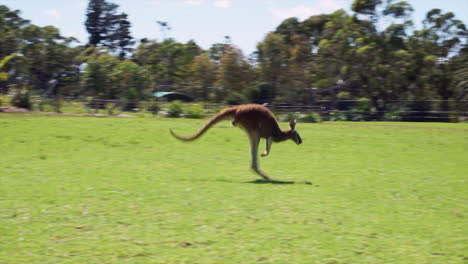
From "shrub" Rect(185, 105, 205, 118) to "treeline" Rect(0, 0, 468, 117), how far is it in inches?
303

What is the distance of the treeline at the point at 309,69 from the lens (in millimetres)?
43062

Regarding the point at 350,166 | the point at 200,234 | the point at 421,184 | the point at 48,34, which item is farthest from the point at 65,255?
the point at 48,34

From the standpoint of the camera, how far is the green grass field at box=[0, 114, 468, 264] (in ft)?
19.1

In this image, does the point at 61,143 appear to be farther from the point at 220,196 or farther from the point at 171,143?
the point at 220,196

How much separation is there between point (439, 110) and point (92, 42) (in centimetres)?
6015

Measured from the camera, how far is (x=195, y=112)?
3675 centimetres

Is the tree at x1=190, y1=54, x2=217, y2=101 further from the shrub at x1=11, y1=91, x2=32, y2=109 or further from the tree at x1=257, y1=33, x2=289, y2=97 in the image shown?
the shrub at x1=11, y1=91, x2=32, y2=109

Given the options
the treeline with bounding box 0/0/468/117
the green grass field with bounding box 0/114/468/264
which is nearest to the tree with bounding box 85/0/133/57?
the treeline with bounding box 0/0/468/117

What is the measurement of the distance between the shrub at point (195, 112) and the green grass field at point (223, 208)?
2078 cm

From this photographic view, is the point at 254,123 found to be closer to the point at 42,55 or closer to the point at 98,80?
the point at 98,80

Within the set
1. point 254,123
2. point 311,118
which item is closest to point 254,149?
point 254,123

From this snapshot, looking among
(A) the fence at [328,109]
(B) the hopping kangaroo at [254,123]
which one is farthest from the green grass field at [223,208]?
(A) the fence at [328,109]

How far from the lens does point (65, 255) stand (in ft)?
18.1

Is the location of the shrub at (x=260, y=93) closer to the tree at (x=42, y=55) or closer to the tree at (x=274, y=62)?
the tree at (x=274, y=62)
